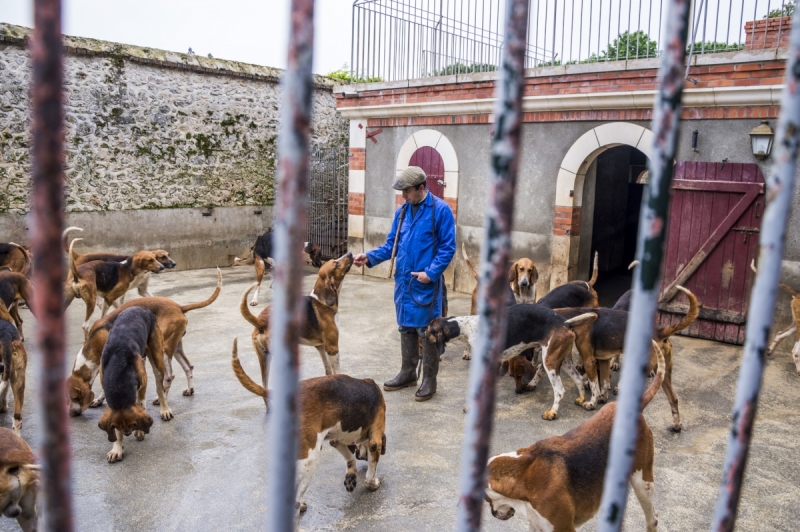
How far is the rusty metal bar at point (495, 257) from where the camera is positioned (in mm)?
950

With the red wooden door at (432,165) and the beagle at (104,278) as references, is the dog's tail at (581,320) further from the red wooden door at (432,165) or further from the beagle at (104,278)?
the red wooden door at (432,165)

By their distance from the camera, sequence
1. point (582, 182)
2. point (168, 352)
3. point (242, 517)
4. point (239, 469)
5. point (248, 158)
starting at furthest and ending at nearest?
point (248, 158) → point (582, 182) → point (168, 352) → point (239, 469) → point (242, 517)

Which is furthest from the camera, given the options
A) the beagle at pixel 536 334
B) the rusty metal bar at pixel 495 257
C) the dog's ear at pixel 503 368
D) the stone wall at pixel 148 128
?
the stone wall at pixel 148 128

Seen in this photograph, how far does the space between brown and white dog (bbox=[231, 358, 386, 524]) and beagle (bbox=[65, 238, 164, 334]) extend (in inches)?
151

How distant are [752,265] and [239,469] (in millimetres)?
5702

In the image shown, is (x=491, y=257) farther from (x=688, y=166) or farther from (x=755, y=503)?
(x=688, y=166)

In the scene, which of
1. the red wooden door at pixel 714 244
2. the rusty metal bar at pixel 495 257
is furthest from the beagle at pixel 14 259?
the rusty metal bar at pixel 495 257

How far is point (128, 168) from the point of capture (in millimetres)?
10992

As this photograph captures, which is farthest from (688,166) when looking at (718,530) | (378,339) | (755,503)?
(718,530)

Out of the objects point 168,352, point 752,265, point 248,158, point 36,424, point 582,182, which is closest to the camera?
point 36,424

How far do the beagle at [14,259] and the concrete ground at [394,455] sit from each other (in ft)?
6.98

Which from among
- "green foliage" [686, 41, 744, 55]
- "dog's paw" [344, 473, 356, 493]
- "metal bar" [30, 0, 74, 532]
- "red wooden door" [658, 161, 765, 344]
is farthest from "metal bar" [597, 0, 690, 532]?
"red wooden door" [658, 161, 765, 344]

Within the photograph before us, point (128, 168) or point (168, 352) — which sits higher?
point (128, 168)

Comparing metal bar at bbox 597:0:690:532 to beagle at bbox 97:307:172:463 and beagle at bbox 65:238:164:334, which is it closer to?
beagle at bbox 97:307:172:463
